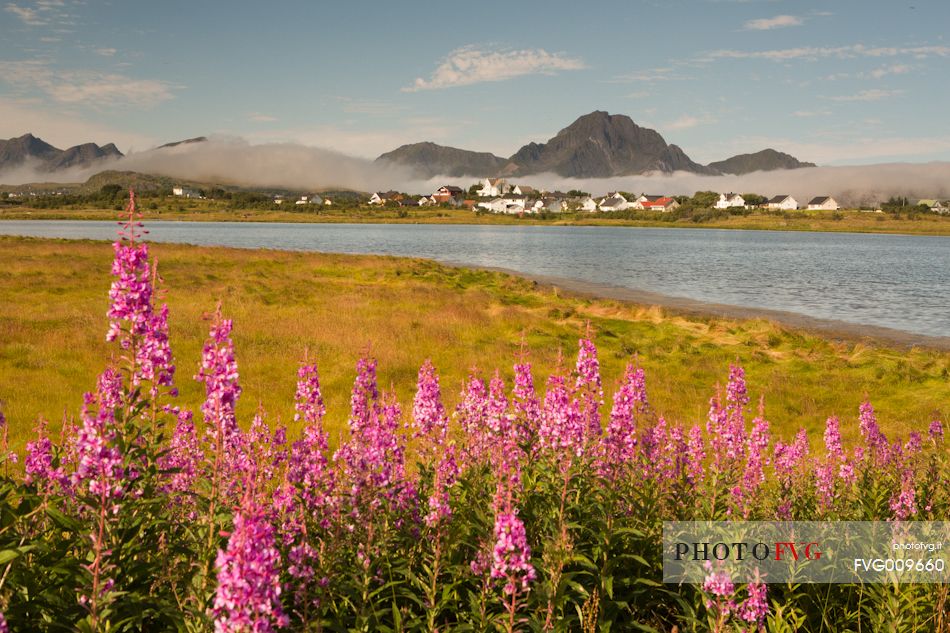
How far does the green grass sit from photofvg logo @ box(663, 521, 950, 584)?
3.41 meters

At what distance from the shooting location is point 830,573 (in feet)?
21.8

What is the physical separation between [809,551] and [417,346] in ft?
66.2

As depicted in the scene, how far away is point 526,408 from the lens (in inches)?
Result: 260

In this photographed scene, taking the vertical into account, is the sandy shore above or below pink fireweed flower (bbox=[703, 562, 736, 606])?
below

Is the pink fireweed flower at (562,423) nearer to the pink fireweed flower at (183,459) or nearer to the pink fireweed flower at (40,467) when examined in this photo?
the pink fireweed flower at (183,459)

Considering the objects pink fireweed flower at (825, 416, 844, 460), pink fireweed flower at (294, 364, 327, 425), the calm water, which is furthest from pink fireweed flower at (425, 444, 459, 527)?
the calm water

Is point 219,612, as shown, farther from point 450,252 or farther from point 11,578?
point 450,252

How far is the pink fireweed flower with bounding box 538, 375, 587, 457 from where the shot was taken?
5.84 meters

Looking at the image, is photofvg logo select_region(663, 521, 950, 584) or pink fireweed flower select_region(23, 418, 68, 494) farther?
photofvg logo select_region(663, 521, 950, 584)

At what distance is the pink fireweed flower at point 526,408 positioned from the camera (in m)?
6.58

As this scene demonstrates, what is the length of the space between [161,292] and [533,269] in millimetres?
66539

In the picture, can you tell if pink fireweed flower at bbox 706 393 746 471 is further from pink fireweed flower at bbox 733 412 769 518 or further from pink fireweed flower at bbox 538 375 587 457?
pink fireweed flower at bbox 538 375 587 457

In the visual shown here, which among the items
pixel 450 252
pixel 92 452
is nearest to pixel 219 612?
pixel 92 452

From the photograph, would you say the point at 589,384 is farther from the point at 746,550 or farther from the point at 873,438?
the point at 873,438
